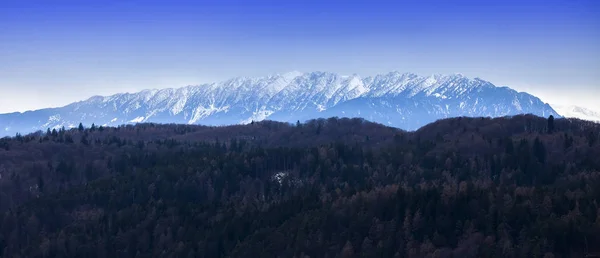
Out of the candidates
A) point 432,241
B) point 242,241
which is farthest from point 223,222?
point 432,241

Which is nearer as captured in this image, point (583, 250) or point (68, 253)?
point (583, 250)

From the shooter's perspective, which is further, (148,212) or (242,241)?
(148,212)

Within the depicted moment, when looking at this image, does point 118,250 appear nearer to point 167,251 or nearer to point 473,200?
point 167,251

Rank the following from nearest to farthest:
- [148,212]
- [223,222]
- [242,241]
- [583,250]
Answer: [583,250]
[242,241]
[223,222]
[148,212]

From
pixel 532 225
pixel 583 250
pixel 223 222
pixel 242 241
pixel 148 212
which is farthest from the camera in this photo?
pixel 148 212

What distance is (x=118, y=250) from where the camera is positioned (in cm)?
17188

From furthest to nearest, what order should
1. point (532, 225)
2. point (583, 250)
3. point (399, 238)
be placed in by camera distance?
point (399, 238), point (532, 225), point (583, 250)

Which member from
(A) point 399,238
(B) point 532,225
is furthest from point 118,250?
(B) point 532,225

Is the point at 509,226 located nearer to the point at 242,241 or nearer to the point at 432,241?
the point at 432,241

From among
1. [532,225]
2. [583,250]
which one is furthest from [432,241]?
[583,250]

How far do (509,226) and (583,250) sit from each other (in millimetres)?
14622

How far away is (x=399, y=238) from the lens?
476ft

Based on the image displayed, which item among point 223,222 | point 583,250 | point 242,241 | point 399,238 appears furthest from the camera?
point 223,222

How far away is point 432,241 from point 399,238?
21.3ft
